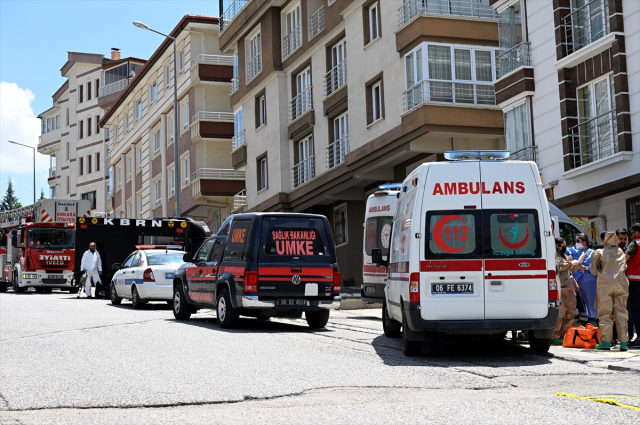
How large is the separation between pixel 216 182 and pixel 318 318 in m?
28.1

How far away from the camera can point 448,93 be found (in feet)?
82.4

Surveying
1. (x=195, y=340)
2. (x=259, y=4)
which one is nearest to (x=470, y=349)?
(x=195, y=340)

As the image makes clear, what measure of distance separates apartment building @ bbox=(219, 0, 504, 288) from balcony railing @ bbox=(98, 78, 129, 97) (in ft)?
107

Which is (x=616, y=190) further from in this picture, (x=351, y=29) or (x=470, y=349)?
(x=351, y=29)

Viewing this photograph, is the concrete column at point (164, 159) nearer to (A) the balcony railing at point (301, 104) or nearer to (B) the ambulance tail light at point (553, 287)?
(A) the balcony railing at point (301, 104)

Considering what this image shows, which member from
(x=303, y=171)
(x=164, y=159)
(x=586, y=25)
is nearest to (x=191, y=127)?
(x=164, y=159)

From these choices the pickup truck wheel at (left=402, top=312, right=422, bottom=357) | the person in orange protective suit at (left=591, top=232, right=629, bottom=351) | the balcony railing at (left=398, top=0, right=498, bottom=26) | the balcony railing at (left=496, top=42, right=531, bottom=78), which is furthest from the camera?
the balcony railing at (left=398, top=0, right=498, bottom=26)

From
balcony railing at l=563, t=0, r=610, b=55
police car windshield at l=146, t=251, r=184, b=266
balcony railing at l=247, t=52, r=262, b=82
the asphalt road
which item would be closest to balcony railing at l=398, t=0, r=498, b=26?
balcony railing at l=563, t=0, r=610, b=55

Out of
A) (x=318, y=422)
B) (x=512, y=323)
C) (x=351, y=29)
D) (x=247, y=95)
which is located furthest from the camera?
(x=247, y=95)

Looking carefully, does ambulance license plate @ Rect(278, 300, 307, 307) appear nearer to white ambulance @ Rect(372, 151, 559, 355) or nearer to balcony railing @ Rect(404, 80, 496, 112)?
white ambulance @ Rect(372, 151, 559, 355)

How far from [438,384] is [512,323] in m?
2.49

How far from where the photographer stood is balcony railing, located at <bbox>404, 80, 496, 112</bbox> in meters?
24.8

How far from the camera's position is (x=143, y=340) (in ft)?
43.1

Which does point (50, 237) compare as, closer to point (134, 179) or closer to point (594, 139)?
point (594, 139)
